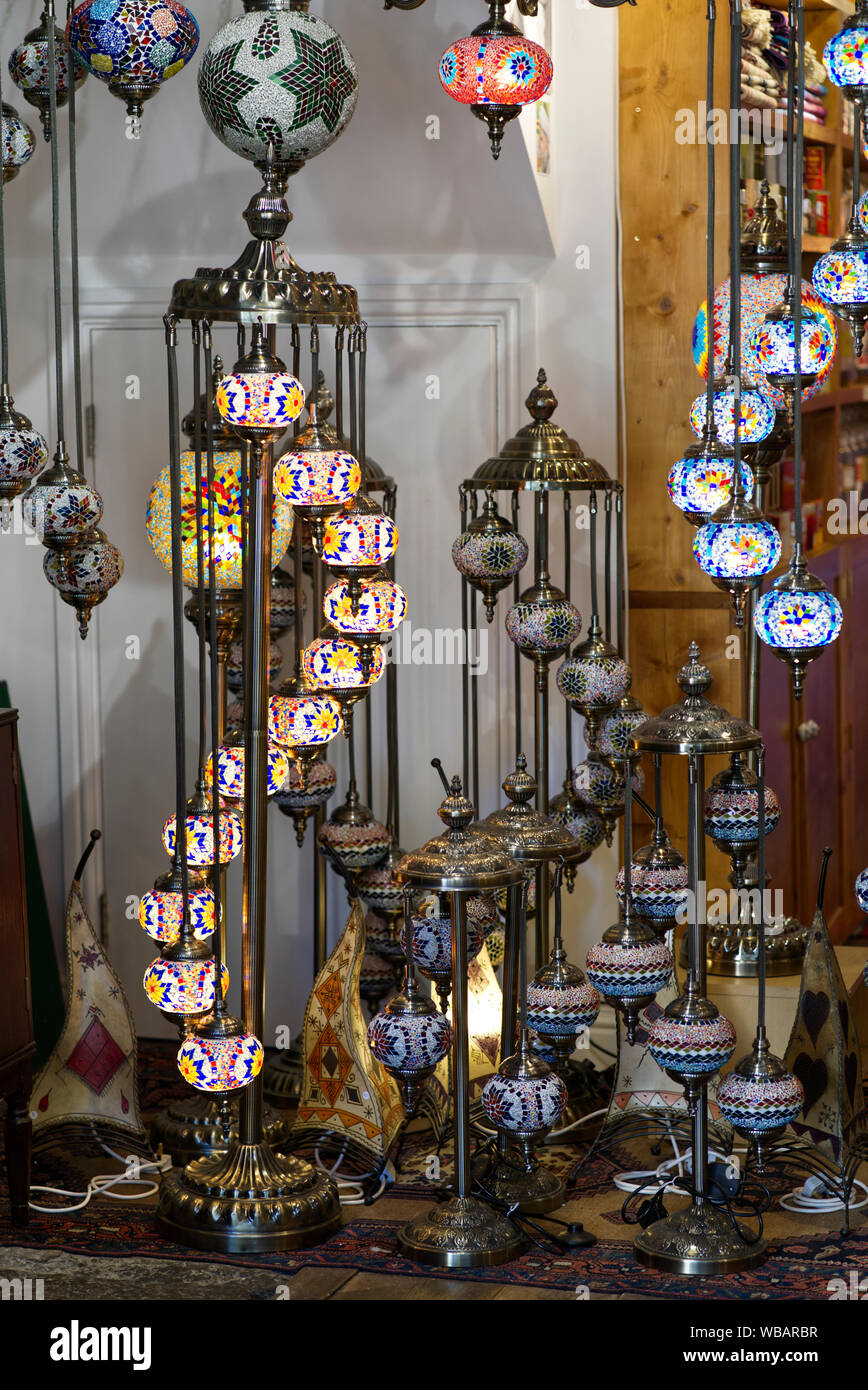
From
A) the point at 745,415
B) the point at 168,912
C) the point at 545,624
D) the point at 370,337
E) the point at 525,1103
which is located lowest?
the point at 525,1103

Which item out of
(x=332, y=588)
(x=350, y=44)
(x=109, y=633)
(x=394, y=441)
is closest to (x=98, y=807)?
(x=109, y=633)

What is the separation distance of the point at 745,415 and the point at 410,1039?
121 centimetres

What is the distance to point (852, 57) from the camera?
9.22ft

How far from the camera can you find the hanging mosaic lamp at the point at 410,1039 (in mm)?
3105

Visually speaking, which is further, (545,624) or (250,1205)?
(545,624)

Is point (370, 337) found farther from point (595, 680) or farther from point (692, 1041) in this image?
point (692, 1041)

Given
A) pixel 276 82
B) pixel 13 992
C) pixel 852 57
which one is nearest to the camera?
A: pixel 852 57

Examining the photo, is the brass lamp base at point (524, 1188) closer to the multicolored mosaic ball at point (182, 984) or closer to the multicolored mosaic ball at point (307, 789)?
the multicolored mosaic ball at point (182, 984)

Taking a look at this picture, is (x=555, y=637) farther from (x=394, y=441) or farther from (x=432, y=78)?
(x=432, y=78)

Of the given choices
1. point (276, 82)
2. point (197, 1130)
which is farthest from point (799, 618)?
point (197, 1130)

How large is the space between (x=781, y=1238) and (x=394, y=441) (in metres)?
2.04

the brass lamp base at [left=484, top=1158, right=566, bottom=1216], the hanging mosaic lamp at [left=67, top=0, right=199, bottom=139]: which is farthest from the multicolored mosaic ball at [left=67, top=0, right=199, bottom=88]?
the brass lamp base at [left=484, top=1158, right=566, bottom=1216]

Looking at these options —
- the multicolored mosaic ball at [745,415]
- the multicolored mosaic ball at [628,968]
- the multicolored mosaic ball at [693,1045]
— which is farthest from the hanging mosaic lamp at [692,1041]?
the multicolored mosaic ball at [745,415]

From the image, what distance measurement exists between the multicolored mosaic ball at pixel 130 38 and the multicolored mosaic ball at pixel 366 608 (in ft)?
3.17
